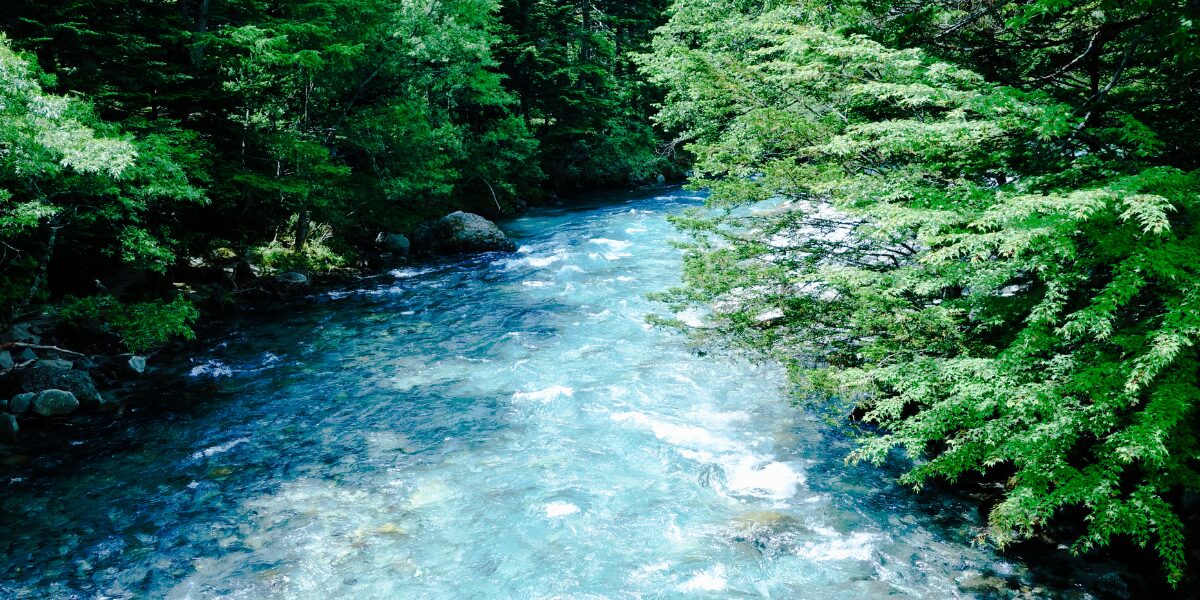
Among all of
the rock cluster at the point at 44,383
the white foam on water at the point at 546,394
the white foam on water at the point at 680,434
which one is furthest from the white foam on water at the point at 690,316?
the rock cluster at the point at 44,383

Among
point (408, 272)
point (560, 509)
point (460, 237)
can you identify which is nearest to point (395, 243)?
point (460, 237)

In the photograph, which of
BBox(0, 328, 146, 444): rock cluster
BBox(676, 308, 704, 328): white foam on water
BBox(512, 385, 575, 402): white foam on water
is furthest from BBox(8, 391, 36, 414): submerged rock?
BBox(676, 308, 704, 328): white foam on water

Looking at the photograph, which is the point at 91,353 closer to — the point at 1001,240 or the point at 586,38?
the point at 1001,240

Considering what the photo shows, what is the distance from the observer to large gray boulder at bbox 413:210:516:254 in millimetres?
20703

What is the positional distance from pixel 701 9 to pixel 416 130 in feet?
40.0

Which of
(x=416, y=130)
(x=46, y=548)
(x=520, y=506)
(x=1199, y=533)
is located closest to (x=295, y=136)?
(x=416, y=130)

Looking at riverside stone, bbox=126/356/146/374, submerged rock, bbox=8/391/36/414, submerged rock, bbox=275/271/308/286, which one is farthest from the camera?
submerged rock, bbox=275/271/308/286

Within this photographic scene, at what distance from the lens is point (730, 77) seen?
8.84m

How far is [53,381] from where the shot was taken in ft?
32.1

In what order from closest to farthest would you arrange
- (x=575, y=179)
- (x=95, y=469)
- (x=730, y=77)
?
(x=95, y=469), (x=730, y=77), (x=575, y=179)

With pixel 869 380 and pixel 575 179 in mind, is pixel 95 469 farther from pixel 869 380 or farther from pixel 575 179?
pixel 575 179

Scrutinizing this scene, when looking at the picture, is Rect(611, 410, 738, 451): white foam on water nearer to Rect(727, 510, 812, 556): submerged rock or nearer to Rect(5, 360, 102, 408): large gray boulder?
Rect(727, 510, 812, 556): submerged rock

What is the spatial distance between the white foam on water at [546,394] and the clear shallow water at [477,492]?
0.05m

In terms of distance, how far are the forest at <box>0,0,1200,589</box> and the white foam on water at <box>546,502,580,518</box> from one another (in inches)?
126
